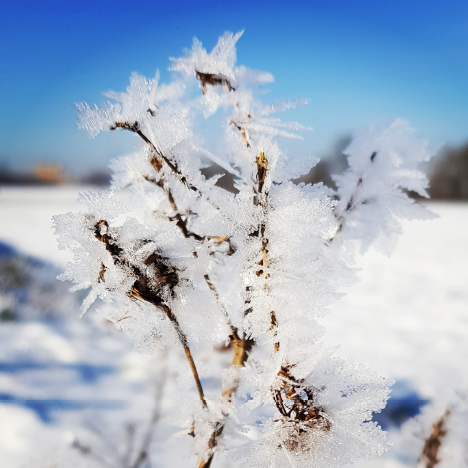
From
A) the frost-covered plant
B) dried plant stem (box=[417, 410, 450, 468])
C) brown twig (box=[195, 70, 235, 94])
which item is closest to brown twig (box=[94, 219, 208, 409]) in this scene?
the frost-covered plant

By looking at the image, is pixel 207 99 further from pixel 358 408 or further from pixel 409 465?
pixel 409 465

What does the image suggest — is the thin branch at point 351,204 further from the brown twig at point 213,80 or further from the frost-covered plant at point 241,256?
the brown twig at point 213,80

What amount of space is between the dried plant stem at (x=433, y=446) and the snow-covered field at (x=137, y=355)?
0.14ft

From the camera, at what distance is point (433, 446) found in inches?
25.2

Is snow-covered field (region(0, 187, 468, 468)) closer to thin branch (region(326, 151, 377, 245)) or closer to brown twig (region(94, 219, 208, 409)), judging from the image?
brown twig (region(94, 219, 208, 409))

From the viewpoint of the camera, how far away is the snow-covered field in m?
0.72

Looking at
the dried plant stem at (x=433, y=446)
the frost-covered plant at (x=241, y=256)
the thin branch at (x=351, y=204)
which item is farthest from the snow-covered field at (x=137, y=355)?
the thin branch at (x=351, y=204)

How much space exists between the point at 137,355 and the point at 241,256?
3.58 ft

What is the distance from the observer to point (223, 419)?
0.42 m

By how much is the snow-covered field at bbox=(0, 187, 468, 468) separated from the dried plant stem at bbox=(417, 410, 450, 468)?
0.14 ft

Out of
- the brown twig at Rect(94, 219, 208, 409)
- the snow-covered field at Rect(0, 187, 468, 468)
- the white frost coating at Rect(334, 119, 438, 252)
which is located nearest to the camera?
the brown twig at Rect(94, 219, 208, 409)

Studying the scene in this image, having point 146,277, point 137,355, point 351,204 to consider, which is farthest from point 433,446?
point 137,355

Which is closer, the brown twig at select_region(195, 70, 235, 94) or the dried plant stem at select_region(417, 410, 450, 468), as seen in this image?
the brown twig at select_region(195, 70, 235, 94)

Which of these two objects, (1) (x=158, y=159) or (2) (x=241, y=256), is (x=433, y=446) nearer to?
(2) (x=241, y=256)
